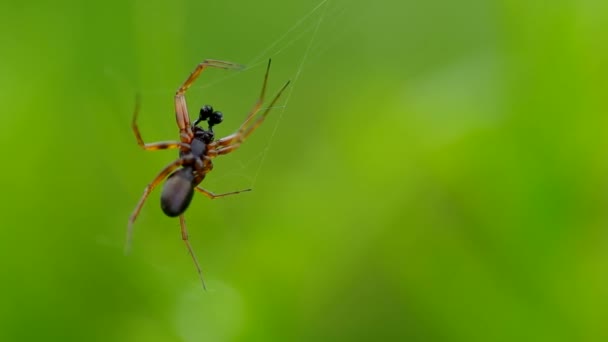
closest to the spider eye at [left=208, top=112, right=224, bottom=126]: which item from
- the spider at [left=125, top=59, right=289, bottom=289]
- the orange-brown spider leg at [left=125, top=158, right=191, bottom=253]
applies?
the spider at [left=125, top=59, right=289, bottom=289]

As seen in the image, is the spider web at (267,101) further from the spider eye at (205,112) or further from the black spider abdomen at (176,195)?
the black spider abdomen at (176,195)

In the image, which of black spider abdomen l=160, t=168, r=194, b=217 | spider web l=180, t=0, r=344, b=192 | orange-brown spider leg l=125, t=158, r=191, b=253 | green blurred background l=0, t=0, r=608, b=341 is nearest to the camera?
green blurred background l=0, t=0, r=608, b=341

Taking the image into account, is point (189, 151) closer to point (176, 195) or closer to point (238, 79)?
point (176, 195)

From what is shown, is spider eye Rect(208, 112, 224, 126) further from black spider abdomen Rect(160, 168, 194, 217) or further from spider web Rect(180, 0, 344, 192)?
black spider abdomen Rect(160, 168, 194, 217)

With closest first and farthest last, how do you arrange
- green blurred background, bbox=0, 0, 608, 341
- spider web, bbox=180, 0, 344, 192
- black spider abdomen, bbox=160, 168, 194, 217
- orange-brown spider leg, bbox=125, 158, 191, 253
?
green blurred background, bbox=0, 0, 608, 341
black spider abdomen, bbox=160, 168, 194, 217
orange-brown spider leg, bbox=125, 158, 191, 253
spider web, bbox=180, 0, 344, 192

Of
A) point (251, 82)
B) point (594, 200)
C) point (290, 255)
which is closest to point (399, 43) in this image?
point (251, 82)

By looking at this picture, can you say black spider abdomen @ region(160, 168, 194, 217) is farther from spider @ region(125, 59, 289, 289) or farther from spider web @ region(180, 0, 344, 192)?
spider web @ region(180, 0, 344, 192)

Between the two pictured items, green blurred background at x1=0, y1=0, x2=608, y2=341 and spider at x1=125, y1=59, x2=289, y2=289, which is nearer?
green blurred background at x1=0, y1=0, x2=608, y2=341

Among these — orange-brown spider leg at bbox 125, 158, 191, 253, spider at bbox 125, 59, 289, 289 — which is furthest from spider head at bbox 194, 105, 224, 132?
orange-brown spider leg at bbox 125, 158, 191, 253

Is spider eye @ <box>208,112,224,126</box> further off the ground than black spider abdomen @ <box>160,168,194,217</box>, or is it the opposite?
spider eye @ <box>208,112,224,126</box>
